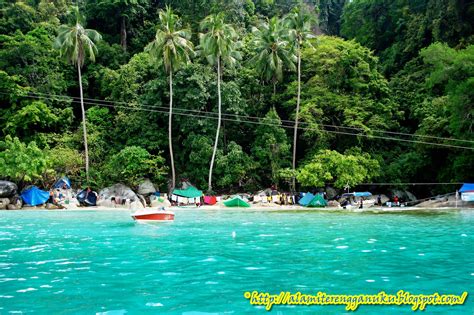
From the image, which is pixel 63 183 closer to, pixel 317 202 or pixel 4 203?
pixel 4 203

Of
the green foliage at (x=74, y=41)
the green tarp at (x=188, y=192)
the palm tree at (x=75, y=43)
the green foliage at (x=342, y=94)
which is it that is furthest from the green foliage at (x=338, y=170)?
the green foliage at (x=74, y=41)

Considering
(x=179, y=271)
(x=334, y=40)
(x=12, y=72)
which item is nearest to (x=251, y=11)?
(x=334, y=40)

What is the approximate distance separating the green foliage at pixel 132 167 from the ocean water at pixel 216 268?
21.3m

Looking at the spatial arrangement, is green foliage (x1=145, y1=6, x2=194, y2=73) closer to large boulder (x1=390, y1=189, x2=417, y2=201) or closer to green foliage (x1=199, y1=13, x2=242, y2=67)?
green foliage (x1=199, y1=13, x2=242, y2=67)

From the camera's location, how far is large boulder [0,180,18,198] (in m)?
34.9

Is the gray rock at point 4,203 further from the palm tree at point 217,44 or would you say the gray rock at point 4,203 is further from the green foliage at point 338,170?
the green foliage at point 338,170

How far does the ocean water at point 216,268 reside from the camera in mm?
7273

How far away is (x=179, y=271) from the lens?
393 inches

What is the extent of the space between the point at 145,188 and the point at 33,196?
31.9 ft

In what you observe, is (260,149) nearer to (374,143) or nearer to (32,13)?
(374,143)

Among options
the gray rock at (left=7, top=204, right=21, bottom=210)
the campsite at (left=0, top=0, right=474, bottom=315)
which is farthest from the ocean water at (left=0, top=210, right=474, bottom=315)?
the gray rock at (left=7, top=204, right=21, bottom=210)

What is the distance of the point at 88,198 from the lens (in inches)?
1487

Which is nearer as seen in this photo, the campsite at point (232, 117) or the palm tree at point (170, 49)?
the campsite at point (232, 117)

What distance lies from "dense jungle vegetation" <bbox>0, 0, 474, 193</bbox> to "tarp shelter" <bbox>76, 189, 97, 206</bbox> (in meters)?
2.47
